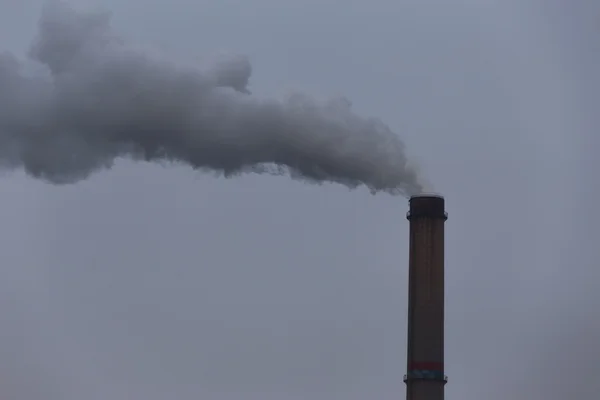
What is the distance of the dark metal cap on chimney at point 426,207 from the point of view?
1486 inches

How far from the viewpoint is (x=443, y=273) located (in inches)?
1485

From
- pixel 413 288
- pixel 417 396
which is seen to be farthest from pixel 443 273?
pixel 417 396

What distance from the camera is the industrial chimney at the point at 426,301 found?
121ft

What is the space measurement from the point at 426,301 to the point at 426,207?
319 cm

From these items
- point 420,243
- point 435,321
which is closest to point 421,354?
point 435,321

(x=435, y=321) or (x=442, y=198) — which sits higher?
(x=442, y=198)

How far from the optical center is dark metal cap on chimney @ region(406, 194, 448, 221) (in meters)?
37.8

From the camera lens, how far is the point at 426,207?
37781mm

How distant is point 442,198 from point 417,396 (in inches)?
269

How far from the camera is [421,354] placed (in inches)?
1457

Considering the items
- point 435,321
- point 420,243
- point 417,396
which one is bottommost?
point 417,396

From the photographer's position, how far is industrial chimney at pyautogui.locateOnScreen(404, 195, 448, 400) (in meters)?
36.8

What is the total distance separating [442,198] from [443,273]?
2628 mm

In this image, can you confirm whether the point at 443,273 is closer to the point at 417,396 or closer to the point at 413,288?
the point at 413,288
